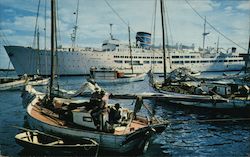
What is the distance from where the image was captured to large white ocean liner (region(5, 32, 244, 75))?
7931 cm

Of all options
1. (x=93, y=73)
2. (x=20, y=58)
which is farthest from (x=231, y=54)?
(x=20, y=58)

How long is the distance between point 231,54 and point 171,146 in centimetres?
10547

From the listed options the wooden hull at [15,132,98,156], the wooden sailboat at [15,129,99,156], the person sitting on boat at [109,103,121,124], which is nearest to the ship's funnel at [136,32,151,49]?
the person sitting on boat at [109,103,121,124]

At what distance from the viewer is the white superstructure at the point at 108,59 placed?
7924 centimetres

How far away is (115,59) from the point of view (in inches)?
3445

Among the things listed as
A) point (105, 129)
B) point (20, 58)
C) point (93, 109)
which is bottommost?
point (105, 129)

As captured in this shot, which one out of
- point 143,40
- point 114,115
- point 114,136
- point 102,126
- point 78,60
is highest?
point 143,40

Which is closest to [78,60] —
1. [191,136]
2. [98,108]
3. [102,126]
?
[191,136]

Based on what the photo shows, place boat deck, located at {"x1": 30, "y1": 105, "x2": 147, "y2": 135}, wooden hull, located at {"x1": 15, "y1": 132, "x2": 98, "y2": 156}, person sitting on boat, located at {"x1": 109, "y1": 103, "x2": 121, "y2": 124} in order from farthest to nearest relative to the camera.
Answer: person sitting on boat, located at {"x1": 109, "y1": 103, "x2": 121, "y2": 124}
boat deck, located at {"x1": 30, "y1": 105, "x2": 147, "y2": 135}
wooden hull, located at {"x1": 15, "y1": 132, "x2": 98, "y2": 156}

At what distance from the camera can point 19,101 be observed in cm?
3538

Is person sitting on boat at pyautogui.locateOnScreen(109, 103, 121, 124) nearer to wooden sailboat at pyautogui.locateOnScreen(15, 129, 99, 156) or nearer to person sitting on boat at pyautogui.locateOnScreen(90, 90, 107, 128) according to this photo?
person sitting on boat at pyautogui.locateOnScreen(90, 90, 107, 128)

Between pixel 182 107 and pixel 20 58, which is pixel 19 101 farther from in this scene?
pixel 20 58

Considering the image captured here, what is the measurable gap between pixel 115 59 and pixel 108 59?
2538 millimetres

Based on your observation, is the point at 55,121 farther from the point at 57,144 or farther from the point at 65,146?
the point at 65,146
